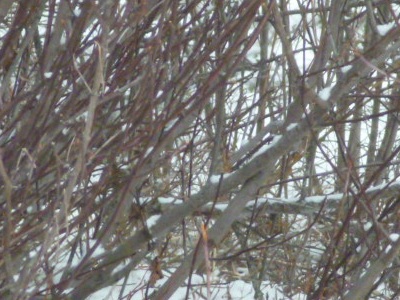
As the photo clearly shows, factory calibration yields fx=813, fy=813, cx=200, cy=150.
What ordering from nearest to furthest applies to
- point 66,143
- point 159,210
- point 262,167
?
point 262,167, point 66,143, point 159,210

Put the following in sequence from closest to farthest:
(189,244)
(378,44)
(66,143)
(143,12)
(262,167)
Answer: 1. (143,12)
2. (378,44)
3. (262,167)
4. (66,143)
5. (189,244)

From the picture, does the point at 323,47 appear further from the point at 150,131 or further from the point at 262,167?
the point at 150,131

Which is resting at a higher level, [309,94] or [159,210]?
[159,210]

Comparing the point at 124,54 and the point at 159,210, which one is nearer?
the point at 124,54

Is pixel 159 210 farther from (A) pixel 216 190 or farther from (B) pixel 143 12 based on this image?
(B) pixel 143 12

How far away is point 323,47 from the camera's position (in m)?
2.39

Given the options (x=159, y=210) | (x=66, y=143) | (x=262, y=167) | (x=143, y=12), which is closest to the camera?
(x=143, y=12)

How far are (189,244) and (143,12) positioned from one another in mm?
3279

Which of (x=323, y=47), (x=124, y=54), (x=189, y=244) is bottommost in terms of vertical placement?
(x=323, y=47)

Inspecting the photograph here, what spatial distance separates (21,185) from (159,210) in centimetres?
83

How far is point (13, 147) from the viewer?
2.32 metres

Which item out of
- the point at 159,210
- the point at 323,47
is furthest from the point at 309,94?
the point at 159,210

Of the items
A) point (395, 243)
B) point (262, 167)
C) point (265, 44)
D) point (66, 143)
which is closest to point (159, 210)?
point (66, 143)

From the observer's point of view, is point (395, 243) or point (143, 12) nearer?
point (143, 12)
